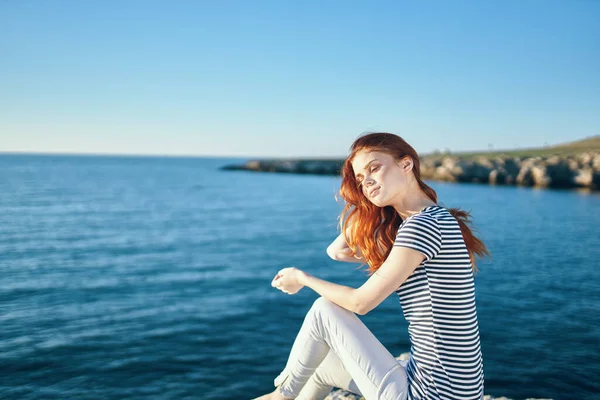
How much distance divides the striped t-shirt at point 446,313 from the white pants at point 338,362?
0.21 meters

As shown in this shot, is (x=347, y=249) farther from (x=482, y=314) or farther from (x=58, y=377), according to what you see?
(x=482, y=314)

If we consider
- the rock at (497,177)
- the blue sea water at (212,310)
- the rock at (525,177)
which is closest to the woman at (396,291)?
the blue sea water at (212,310)

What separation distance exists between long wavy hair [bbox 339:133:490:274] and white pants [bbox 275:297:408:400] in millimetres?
461

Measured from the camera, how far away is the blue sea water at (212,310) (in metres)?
6.10

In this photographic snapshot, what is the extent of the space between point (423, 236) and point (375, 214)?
64cm

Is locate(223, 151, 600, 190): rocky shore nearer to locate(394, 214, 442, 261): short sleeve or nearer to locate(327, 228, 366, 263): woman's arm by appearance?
locate(327, 228, 366, 263): woman's arm

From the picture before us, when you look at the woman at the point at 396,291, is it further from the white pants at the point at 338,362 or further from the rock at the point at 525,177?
the rock at the point at 525,177

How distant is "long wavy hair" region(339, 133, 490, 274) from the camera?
2934 mm

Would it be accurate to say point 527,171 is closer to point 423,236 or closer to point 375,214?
point 375,214

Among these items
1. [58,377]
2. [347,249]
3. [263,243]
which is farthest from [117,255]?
[347,249]

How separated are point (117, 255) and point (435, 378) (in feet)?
43.7

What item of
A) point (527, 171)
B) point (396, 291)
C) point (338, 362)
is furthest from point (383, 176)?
point (527, 171)

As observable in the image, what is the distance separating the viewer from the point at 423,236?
2520 millimetres

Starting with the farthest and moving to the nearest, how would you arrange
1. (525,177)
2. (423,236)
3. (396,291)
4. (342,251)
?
(525,177)
(342,251)
(396,291)
(423,236)
